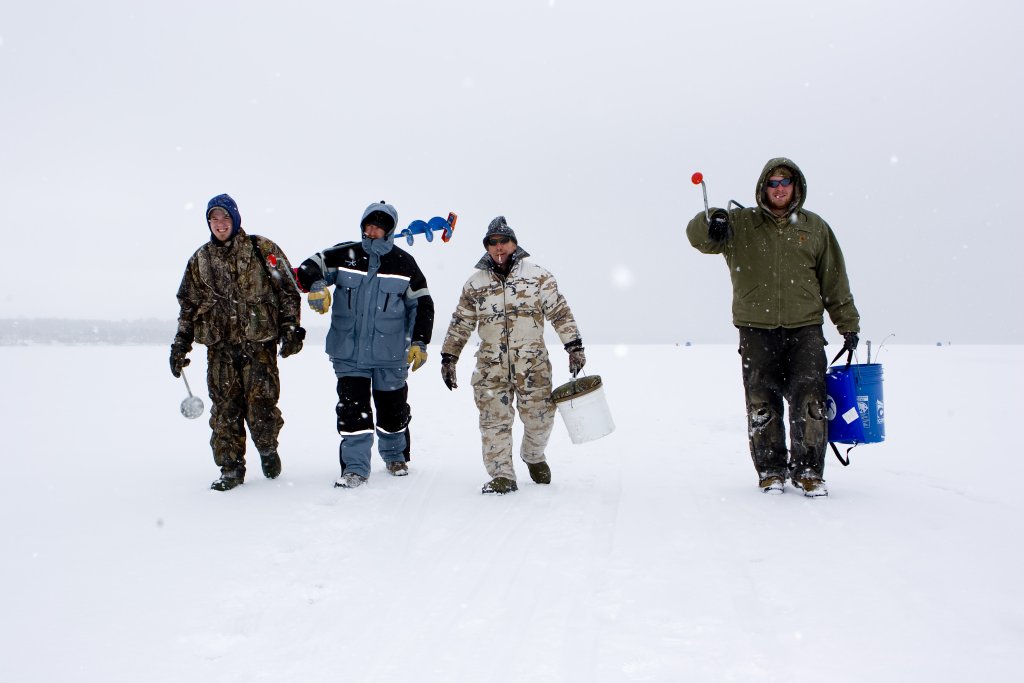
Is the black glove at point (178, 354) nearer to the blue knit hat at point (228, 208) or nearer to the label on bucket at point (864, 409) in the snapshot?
the blue knit hat at point (228, 208)

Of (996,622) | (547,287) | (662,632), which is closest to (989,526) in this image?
(996,622)

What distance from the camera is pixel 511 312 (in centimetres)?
499

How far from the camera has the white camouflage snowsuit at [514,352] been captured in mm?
4980

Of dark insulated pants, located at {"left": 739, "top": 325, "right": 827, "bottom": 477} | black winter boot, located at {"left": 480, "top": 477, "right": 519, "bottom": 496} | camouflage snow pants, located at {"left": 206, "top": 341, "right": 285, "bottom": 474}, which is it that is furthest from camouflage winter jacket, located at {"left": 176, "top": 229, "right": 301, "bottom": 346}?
dark insulated pants, located at {"left": 739, "top": 325, "right": 827, "bottom": 477}

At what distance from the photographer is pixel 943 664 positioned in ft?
7.27

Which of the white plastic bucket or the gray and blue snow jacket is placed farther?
the gray and blue snow jacket

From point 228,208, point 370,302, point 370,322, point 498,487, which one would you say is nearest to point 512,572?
point 498,487

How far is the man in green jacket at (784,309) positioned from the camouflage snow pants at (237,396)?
357 centimetres

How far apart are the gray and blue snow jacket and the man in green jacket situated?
242cm

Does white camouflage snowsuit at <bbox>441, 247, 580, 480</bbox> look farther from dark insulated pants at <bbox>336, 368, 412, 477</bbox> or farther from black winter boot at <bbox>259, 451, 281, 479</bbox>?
black winter boot at <bbox>259, 451, 281, 479</bbox>

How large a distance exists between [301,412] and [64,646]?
7.71m

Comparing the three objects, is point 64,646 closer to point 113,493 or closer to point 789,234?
point 113,493

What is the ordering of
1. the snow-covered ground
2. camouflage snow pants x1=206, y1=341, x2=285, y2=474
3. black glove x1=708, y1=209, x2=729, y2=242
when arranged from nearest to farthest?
the snow-covered ground
black glove x1=708, y1=209, x2=729, y2=242
camouflage snow pants x1=206, y1=341, x2=285, y2=474

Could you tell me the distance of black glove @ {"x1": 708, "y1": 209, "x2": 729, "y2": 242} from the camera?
4.80 meters
